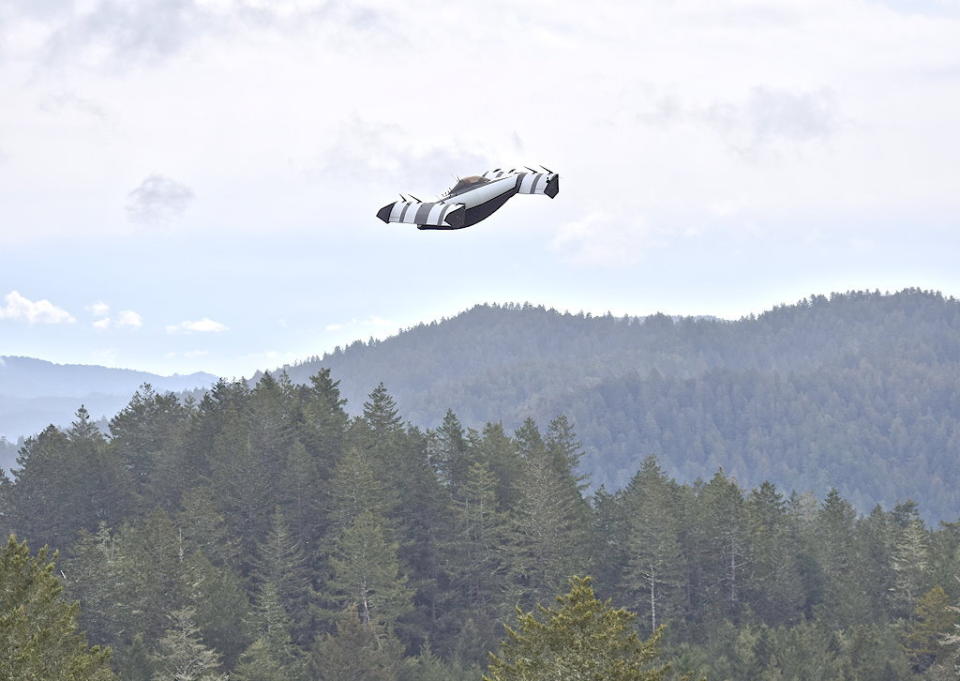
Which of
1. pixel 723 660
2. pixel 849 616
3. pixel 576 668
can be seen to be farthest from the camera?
pixel 849 616

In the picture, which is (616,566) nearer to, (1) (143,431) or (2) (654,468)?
(2) (654,468)

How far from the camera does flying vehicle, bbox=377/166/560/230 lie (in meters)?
18.3

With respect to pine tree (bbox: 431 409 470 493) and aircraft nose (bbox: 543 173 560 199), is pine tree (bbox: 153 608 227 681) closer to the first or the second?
pine tree (bbox: 431 409 470 493)

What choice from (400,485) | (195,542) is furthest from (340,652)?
(400,485)

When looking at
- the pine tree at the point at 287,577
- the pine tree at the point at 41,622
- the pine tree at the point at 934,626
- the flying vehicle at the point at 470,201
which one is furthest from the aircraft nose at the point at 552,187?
the pine tree at the point at 934,626

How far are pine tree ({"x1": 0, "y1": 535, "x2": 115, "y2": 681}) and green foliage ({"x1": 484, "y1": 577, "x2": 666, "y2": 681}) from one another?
45.3ft

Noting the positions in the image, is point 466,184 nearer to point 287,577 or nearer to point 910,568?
point 287,577

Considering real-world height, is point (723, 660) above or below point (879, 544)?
below

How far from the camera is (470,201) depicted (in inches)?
733

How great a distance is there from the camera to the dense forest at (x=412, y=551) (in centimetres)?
→ 7656

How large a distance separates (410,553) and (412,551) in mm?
315

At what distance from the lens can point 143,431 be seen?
109 m

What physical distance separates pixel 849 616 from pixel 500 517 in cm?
2939

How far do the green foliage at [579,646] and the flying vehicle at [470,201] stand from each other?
73.2 ft
